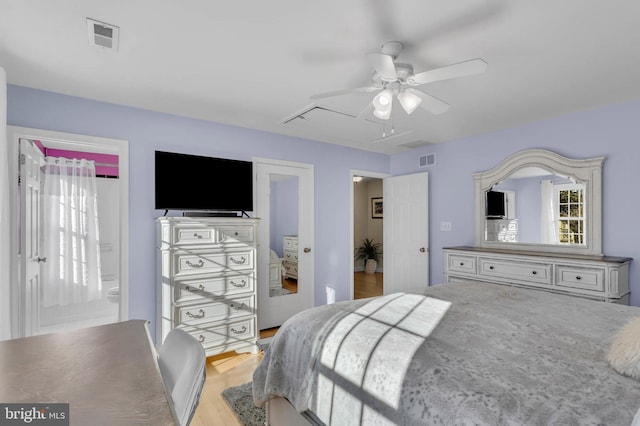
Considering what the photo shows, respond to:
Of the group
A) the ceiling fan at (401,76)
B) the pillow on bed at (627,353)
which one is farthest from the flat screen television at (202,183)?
the pillow on bed at (627,353)

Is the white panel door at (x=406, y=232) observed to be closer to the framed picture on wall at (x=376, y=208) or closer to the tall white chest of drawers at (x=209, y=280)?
the tall white chest of drawers at (x=209, y=280)

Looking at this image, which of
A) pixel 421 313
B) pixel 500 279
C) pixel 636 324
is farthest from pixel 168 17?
pixel 500 279

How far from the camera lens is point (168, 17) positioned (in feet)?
5.68

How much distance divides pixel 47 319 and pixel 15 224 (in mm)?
1872

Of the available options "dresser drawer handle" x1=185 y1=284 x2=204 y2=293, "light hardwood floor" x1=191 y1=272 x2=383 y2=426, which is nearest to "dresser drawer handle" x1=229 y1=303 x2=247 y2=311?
"dresser drawer handle" x1=185 y1=284 x2=204 y2=293

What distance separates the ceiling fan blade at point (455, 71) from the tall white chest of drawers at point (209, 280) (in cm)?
209

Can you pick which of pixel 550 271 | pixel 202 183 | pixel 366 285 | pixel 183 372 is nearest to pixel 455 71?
pixel 183 372

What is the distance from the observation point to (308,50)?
2.07m

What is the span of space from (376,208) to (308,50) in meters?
6.28

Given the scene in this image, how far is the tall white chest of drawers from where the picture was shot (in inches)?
111

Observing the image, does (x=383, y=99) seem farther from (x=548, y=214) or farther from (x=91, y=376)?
(x=548, y=214)

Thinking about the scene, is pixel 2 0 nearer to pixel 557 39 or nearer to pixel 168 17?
pixel 168 17

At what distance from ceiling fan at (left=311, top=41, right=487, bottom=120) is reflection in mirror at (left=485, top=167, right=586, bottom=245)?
2.07 m

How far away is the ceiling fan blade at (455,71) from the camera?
1.72m
